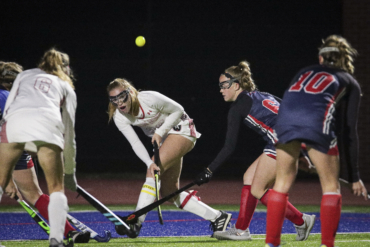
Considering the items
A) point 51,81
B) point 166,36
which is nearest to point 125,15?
point 166,36

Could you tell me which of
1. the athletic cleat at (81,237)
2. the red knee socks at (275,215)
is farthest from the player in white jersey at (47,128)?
the red knee socks at (275,215)

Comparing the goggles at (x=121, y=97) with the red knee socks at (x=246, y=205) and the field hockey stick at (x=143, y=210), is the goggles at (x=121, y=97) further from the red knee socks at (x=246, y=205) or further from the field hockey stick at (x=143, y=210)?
the red knee socks at (x=246, y=205)

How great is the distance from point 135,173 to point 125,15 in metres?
3.66

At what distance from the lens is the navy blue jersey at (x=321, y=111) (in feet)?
10.5

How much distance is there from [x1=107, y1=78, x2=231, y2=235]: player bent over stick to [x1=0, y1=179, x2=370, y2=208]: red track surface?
134 inches

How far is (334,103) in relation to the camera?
3.29 m

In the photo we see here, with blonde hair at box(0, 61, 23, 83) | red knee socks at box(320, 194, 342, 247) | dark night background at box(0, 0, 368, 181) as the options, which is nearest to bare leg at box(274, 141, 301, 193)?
red knee socks at box(320, 194, 342, 247)

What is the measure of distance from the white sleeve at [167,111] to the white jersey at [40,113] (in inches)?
46.6

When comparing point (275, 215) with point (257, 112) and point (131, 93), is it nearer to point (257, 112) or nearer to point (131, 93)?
point (257, 112)

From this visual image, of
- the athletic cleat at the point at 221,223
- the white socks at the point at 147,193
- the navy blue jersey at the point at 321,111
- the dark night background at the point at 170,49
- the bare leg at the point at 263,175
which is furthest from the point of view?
the dark night background at the point at 170,49

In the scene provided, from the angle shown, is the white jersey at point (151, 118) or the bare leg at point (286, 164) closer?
the bare leg at point (286, 164)

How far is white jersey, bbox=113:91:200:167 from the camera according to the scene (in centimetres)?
465

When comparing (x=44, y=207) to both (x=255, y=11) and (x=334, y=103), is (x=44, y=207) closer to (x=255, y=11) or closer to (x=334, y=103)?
(x=334, y=103)

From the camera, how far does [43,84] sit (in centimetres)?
350
